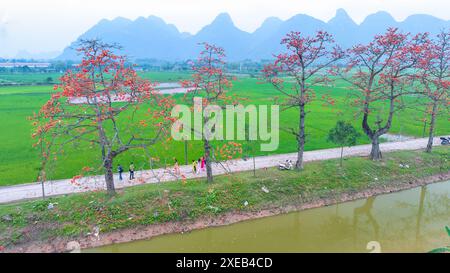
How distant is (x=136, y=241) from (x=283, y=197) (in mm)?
8018

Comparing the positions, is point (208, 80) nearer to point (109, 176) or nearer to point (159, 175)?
point (159, 175)

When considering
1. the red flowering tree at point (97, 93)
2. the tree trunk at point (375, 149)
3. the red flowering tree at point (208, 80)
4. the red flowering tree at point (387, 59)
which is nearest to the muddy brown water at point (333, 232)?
the tree trunk at point (375, 149)

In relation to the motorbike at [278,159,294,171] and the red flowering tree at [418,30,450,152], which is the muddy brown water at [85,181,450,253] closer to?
the motorbike at [278,159,294,171]

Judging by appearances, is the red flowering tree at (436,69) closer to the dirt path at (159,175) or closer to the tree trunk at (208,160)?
the dirt path at (159,175)

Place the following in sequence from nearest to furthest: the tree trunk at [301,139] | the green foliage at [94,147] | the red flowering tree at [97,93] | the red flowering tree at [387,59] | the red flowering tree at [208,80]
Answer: the red flowering tree at [97,93] → the red flowering tree at [208,80] → the tree trunk at [301,139] → the red flowering tree at [387,59] → the green foliage at [94,147]

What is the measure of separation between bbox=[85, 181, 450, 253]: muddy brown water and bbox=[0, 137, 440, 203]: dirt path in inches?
132

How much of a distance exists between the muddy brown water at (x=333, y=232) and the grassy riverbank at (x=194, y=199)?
3.17ft

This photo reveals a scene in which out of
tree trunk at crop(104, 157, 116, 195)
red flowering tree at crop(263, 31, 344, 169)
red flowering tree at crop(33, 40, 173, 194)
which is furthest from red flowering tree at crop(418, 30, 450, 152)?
tree trunk at crop(104, 157, 116, 195)

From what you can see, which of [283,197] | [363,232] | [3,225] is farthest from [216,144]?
[3,225]

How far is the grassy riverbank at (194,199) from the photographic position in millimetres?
15297

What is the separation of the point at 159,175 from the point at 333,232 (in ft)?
34.3

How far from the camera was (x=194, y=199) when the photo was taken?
57.0 feet

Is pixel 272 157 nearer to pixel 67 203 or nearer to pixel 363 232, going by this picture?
pixel 363 232

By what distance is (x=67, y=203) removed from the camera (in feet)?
54.2
